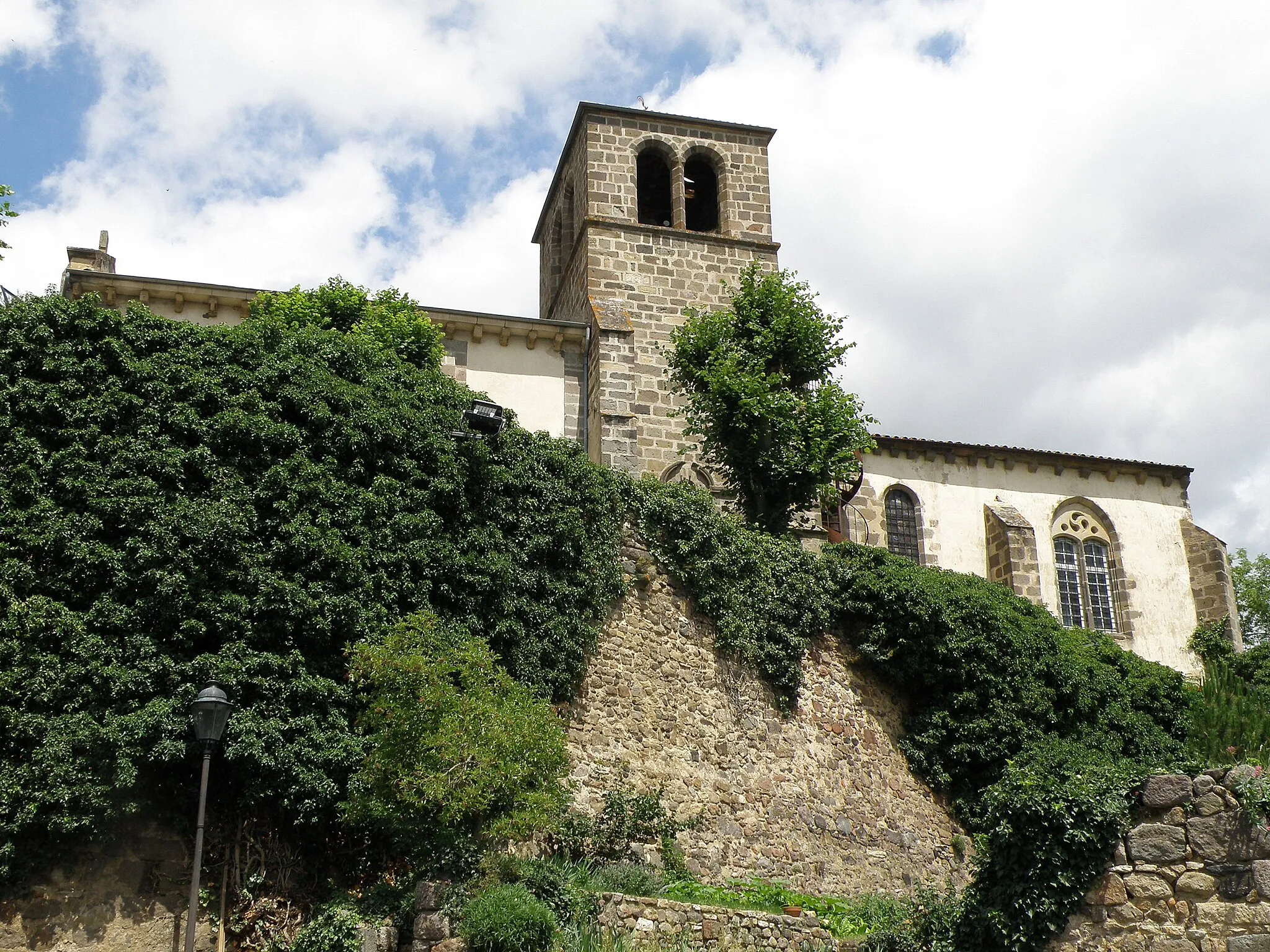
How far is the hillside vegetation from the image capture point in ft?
43.6

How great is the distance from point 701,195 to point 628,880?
22.3m

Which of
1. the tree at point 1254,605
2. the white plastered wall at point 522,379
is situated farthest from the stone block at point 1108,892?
the tree at point 1254,605

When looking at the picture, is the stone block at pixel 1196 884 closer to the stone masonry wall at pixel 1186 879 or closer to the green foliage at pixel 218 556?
the stone masonry wall at pixel 1186 879

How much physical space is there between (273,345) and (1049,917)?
1133cm

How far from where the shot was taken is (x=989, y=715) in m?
21.8

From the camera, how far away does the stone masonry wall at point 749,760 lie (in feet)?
59.3

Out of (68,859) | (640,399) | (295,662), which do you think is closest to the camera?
(68,859)

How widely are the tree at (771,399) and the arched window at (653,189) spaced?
301 inches

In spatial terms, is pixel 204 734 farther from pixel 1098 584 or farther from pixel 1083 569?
pixel 1098 584

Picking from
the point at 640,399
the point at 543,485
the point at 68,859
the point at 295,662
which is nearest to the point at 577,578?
the point at 543,485

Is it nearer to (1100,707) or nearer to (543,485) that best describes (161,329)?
(543,485)

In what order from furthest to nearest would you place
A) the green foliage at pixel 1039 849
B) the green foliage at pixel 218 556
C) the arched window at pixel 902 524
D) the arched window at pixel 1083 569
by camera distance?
the arched window at pixel 1083 569
the arched window at pixel 902 524
the green foliage at pixel 218 556
the green foliage at pixel 1039 849

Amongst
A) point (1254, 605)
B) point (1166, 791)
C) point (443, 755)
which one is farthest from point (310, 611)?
point (1254, 605)

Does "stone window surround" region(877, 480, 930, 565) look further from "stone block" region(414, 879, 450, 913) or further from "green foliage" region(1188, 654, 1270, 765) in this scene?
"stone block" region(414, 879, 450, 913)
